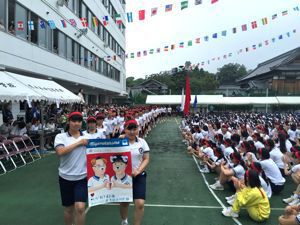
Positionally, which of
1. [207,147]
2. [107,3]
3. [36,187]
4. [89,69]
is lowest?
[36,187]

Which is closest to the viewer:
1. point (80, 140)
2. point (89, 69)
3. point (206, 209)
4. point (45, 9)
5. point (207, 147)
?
point (80, 140)

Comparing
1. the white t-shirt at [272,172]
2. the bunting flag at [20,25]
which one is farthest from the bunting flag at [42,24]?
the white t-shirt at [272,172]

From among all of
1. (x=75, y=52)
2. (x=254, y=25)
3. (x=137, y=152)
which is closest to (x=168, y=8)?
(x=254, y=25)

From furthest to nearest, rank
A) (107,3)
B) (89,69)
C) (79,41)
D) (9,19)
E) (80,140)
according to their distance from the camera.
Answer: (107,3) → (89,69) → (79,41) → (9,19) → (80,140)

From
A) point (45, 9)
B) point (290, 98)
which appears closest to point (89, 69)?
point (45, 9)

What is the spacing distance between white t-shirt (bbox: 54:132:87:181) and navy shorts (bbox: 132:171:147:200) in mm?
700

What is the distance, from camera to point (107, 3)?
119 feet

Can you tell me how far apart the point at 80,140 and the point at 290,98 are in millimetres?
36567

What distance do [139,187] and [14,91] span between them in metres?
7.15

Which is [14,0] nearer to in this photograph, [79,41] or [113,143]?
[79,41]

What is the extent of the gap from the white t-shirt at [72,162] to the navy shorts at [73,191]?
0.06 m

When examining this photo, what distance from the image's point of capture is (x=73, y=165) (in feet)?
13.5

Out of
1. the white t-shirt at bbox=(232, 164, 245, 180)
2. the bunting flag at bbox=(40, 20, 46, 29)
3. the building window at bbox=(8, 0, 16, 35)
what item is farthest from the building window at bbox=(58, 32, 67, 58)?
the white t-shirt at bbox=(232, 164, 245, 180)

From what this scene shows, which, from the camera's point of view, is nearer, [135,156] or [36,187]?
[135,156]
